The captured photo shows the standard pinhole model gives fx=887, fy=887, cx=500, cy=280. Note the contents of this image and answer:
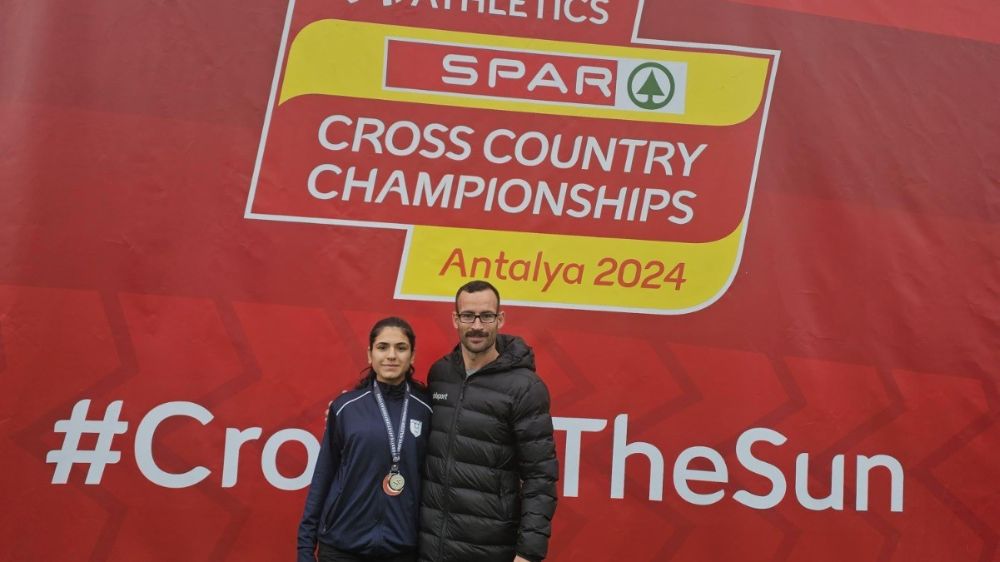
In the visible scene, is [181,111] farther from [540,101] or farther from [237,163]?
[540,101]

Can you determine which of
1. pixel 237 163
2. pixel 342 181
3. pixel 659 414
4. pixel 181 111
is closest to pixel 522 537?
pixel 659 414

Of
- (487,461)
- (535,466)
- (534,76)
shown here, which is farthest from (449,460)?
(534,76)

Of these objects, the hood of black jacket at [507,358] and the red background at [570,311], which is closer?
the hood of black jacket at [507,358]

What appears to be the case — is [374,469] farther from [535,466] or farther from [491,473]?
[535,466]

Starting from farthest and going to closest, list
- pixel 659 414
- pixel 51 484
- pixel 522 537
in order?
pixel 659 414
pixel 51 484
pixel 522 537

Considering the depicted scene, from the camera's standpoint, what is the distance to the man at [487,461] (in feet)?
7.73

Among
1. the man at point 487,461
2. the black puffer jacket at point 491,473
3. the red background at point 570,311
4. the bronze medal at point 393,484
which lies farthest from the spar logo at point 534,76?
the bronze medal at point 393,484

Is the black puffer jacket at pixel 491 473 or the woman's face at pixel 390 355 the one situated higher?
the woman's face at pixel 390 355

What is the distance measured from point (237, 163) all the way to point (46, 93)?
711 millimetres

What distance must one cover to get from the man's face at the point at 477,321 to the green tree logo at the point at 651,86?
1.34 m

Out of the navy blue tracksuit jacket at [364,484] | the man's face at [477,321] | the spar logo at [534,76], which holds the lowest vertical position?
the navy blue tracksuit jacket at [364,484]

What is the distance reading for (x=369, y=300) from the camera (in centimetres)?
327

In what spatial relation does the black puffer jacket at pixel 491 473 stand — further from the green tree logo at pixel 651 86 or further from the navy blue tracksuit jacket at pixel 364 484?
the green tree logo at pixel 651 86

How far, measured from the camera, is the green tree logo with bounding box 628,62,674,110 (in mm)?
3404
